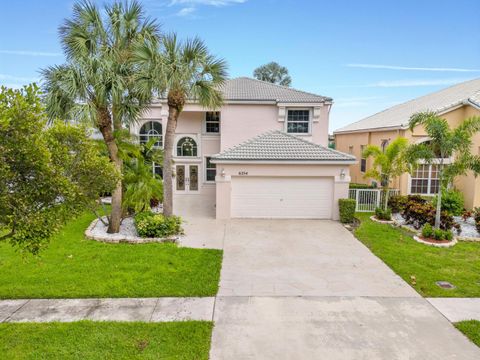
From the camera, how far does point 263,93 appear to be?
63.4ft

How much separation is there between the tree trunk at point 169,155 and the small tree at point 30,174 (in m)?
7.27

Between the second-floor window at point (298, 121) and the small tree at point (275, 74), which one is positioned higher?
the small tree at point (275, 74)

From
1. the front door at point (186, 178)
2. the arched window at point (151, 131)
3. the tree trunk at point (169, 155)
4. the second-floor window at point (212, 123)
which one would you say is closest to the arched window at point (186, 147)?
the front door at point (186, 178)

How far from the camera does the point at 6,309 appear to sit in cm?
636

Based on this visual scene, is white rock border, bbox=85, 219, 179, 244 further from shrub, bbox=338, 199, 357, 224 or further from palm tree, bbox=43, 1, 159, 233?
shrub, bbox=338, 199, 357, 224

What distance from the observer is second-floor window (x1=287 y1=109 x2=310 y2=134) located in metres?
18.6

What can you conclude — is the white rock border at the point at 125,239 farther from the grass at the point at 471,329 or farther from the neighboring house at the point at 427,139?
the neighboring house at the point at 427,139

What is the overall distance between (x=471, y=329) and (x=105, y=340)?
6.70 meters

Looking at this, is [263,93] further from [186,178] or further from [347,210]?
[347,210]

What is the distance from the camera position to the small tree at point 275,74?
4675 cm

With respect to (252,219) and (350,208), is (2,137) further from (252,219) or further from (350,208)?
(350,208)

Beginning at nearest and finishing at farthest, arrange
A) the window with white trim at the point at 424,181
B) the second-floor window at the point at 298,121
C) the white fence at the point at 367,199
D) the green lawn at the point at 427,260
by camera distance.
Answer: the green lawn at the point at 427,260 < the white fence at the point at 367,199 < the window with white trim at the point at 424,181 < the second-floor window at the point at 298,121

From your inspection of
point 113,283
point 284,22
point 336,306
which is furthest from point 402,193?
point 113,283

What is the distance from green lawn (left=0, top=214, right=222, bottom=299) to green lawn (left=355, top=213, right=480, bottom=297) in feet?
17.4
